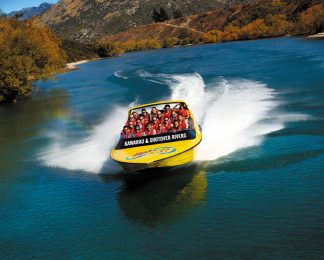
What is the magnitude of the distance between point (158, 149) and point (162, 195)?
1651mm

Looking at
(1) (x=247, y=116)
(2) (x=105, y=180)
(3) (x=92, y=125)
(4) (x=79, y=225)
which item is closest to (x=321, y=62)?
(1) (x=247, y=116)

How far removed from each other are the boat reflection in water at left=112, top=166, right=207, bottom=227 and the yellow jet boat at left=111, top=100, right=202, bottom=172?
0.62 m

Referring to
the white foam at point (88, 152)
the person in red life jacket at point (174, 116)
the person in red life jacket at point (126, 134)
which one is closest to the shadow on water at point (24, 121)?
the white foam at point (88, 152)

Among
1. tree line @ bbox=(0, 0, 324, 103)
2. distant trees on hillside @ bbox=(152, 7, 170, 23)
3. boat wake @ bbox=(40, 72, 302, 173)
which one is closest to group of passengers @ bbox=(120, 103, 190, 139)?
boat wake @ bbox=(40, 72, 302, 173)

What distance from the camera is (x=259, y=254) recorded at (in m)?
10.0

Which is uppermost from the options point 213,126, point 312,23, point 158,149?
point 312,23

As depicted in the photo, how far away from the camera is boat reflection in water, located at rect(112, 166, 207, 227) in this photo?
41.7 ft

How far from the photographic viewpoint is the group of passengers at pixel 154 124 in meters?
16.1

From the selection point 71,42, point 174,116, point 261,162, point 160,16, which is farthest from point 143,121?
point 160,16

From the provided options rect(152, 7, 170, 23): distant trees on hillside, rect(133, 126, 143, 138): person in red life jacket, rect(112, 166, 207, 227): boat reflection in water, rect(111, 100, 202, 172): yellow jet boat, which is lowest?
rect(112, 166, 207, 227): boat reflection in water

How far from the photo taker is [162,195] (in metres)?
13.9

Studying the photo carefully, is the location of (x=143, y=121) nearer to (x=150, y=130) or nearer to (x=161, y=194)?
(x=150, y=130)

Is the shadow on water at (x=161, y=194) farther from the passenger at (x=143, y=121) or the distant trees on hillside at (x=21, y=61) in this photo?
the distant trees on hillside at (x=21, y=61)

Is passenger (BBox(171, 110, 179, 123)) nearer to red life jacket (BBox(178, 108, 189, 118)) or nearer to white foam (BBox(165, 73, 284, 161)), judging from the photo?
red life jacket (BBox(178, 108, 189, 118))
